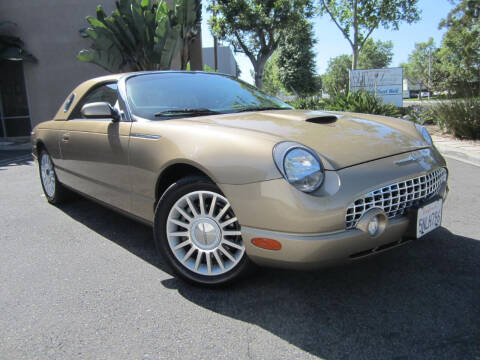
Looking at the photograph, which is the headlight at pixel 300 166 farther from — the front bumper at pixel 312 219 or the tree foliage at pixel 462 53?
the tree foliage at pixel 462 53

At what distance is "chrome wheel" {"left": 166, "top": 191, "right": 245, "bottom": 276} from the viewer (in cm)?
238

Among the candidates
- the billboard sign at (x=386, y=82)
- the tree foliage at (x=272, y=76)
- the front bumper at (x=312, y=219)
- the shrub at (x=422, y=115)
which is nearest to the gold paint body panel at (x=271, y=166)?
the front bumper at (x=312, y=219)

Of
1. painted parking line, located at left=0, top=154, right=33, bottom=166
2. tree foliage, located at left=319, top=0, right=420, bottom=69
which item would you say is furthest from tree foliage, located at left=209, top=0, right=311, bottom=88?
painted parking line, located at left=0, top=154, right=33, bottom=166

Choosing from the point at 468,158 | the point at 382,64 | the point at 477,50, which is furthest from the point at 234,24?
the point at 382,64

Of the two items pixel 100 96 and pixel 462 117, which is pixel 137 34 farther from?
pixel 100 96

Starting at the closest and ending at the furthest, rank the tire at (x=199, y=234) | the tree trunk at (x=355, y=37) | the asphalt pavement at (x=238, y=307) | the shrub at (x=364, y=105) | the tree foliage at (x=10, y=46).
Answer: the asphalt pavement at (x=238, y=307) < the tire at (x=199, y=234) < the shrub at (x=364, y=105) < the tree foliage at (x=10, y=46) < the tree trunk at (x=355, y=37)

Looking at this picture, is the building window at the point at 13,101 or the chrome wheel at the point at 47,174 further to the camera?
the building window at the point at 13,101

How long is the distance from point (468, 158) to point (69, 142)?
6668 millimetres

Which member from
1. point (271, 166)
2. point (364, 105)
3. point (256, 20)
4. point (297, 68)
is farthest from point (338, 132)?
point (297, 68)

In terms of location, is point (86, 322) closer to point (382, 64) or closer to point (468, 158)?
point (468, 158)

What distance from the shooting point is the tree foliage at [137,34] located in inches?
508

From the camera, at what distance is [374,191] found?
2.11 metres

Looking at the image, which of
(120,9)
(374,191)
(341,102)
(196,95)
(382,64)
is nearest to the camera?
(374,191)

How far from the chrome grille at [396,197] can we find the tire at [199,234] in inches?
25.7
